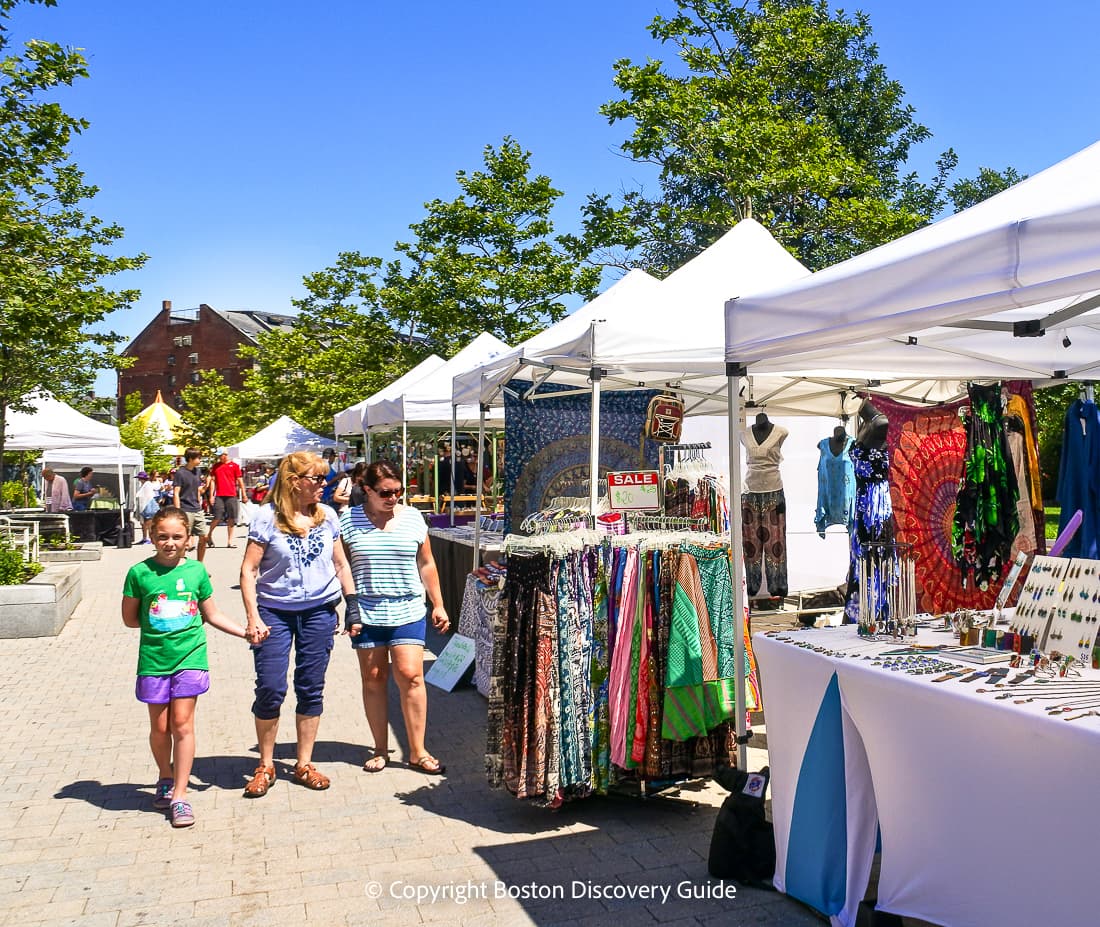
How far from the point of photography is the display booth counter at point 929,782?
100 inches

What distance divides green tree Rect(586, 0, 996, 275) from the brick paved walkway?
619 inches

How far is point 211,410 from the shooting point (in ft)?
149

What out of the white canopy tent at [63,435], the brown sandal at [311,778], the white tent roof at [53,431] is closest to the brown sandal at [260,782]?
the brown sandal at [311,778]

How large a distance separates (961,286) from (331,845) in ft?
11.2

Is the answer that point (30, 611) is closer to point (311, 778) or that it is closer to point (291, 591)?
point (311, 778)

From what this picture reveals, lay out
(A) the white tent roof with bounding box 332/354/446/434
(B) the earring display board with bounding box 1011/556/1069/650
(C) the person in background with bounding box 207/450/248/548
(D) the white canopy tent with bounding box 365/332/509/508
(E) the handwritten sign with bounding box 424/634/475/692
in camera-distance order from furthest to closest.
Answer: (C) the person in background with bounding box 207/450/248/548, (A) the white tent roof with bounding box 332/354/446/434, (D) the white canopy tent with bounding box 365/332/509/508, (E) the handwritten sign with bounding box 424/634/475/692, (B) the earring display board with bounding box 1011/556/1069/650

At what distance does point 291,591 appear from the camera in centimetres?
486

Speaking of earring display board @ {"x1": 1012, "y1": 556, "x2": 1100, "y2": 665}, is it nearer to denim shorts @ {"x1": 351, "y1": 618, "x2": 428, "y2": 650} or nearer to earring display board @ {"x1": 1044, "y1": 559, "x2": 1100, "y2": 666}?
earring display board @ {"x1": 1044, "y1": 559, "x2": 1100, "y2": 666}

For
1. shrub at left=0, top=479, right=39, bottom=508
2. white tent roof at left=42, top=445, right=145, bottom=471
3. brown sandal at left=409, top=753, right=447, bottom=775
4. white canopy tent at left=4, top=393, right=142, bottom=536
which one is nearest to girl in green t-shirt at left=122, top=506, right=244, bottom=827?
brown sandal at left=409, top=753, right=447, bottom=775

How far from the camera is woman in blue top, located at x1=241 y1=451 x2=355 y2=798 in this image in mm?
4852

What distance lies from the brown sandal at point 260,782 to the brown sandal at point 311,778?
0.16 metres

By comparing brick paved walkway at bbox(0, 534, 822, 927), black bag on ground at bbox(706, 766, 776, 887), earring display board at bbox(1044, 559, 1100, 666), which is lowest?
brick paved walkway at bbox(0, 534, 822, 927)

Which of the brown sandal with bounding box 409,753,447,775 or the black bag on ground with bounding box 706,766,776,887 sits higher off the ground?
the black bag on ground with bounding box 706,766,776,887

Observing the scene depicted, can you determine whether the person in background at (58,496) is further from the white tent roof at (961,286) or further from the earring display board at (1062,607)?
the earring display board at (1062,607)
